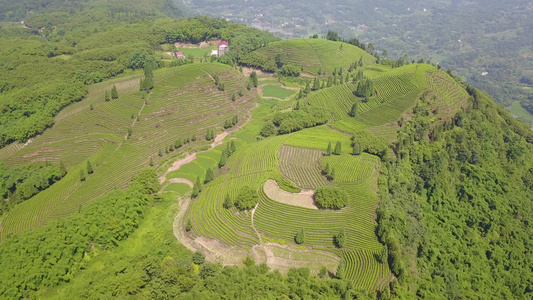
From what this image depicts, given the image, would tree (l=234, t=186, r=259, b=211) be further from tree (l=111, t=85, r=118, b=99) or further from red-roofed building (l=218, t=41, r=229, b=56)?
red-roofed building (l=218, t=41, r=229, b=56)

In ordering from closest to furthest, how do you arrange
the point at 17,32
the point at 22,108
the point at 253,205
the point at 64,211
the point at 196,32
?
the point at 253,205 → the point at 64,211 → the point at 22,108 → the point at 196,32 → the point at 17,32

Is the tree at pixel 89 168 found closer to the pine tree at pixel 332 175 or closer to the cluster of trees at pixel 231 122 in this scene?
the cluster of trees at pixel 231 122

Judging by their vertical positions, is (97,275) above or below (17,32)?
below

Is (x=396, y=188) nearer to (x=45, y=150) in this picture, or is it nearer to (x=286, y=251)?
(x=286, y=251)

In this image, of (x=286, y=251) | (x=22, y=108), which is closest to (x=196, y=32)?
(x=22, y=108)

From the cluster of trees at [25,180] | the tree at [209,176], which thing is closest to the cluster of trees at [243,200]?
the tree at [209,176]

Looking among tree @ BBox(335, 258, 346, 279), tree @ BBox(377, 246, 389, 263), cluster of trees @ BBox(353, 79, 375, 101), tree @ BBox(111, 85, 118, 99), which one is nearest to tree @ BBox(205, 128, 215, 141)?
tree @ BBox(111, 85, 118, 99)
